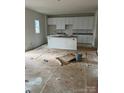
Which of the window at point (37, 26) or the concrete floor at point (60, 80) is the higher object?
the window at point (37, 26)

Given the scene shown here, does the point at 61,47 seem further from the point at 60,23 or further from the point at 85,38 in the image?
the point at 60,23

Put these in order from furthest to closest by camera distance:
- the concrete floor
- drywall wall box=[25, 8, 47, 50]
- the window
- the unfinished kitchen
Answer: the window, drywall wall box=[25, 8, 47, 50], the unfinished kitchen, the concrete floor

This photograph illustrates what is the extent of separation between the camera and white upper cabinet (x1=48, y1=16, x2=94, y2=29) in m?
11.9

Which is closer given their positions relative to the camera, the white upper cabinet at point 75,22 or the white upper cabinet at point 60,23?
the white upper cabinet at point 75,22

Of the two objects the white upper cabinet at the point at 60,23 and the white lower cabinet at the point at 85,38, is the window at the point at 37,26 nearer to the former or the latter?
the white upper cabinet at the point at 60,23

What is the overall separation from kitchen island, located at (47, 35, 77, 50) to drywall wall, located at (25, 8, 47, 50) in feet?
4.08

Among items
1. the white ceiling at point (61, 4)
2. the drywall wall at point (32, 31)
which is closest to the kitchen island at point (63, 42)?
the drywall wall at point (32, 31)

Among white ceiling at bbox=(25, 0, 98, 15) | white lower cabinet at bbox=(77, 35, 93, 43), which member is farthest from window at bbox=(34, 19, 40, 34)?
white lower cabinet at bbox=(77, 35, 93, 43)

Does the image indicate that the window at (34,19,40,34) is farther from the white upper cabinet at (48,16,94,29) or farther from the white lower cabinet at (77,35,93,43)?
the white lower cabinet at (77,35,93,43)

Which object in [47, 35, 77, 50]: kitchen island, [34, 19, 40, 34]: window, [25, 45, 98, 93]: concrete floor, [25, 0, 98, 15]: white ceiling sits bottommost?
[25, 45, 98, 93]: concrete floor

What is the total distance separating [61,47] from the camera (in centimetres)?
968

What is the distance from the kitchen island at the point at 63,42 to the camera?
9.27m
